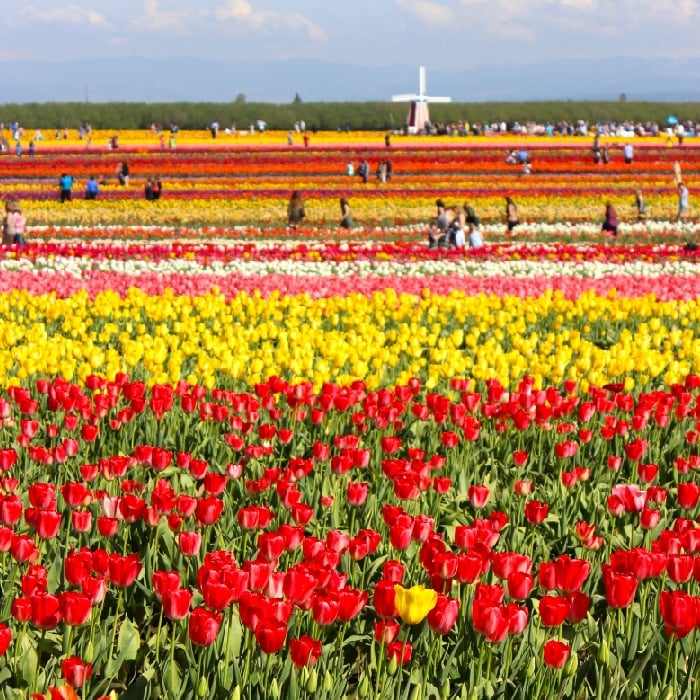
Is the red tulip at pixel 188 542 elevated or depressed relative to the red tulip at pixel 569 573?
depressed

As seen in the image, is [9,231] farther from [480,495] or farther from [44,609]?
[44,609]

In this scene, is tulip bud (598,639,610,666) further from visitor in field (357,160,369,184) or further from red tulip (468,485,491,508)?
visitor in field (357,160,369,184)

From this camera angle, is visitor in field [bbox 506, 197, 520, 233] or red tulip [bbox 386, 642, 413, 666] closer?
red tulip [bbox 386, 642, 413, 666]

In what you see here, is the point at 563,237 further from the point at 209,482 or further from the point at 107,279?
the point at 209,482

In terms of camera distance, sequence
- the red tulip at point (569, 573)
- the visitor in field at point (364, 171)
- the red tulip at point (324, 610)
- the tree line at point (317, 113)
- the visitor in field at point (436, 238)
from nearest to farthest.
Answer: the red tulip at point (324, 610) < the red tulip at point (569, 573) < the visitor in field at point (436, 238) < the visitor in field at point (364, 171) < the tree line at point (317, 113)

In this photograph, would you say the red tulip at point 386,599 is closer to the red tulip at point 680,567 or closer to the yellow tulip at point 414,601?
the yellow tulip at point 414,601

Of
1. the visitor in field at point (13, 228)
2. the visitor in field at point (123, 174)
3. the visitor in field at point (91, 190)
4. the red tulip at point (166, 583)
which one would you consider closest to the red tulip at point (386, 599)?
the red tulip at point (166, 583)

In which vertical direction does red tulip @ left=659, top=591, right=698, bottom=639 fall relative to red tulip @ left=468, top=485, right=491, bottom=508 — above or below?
above

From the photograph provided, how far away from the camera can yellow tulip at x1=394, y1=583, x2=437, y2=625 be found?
316 centimetres

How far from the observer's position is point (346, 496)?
17.8ft

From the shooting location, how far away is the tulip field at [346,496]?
11.2 feet

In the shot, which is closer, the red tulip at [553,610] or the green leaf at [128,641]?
the red tulip at [553,610]

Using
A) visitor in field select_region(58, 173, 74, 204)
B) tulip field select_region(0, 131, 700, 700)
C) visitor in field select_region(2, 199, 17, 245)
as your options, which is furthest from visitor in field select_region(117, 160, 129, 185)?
tulip field select_region(0, 131, 700, 700)

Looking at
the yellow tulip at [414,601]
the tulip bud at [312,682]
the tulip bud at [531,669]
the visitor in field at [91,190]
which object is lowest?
the tulip bud at [531,669]
